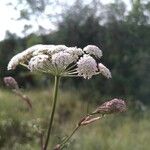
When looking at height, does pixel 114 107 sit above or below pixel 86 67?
below

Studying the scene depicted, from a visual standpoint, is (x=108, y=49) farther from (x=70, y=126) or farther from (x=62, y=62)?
(x=62, y=62)

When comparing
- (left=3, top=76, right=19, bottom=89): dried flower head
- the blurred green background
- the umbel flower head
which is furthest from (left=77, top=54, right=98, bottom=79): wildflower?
the blurred green background

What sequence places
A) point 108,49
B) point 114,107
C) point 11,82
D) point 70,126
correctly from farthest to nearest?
point 108,49, point 70,126, point 11,82, point 114,107

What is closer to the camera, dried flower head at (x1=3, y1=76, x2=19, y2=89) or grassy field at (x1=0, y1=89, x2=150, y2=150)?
dried flower head at (x1=3, y1=76, x2=19, y2=89)

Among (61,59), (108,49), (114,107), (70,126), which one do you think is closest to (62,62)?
(61,59)

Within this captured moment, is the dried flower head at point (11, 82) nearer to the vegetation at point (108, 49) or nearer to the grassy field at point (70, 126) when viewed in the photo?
the grassy field at point (70, 126)

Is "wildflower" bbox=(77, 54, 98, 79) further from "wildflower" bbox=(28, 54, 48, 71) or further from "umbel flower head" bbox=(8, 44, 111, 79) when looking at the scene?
"wildflower" bbox=(28, 54, 48, 71)

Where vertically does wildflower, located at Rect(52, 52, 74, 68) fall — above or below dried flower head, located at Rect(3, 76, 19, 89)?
above

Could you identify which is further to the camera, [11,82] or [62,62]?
[11,82]

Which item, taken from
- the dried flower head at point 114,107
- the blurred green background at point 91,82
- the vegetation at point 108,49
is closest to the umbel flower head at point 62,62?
the dried flower head at point 114,107
